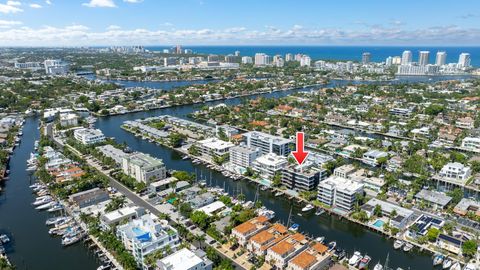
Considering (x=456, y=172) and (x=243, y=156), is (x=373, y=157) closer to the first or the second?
(x=456, y=172)

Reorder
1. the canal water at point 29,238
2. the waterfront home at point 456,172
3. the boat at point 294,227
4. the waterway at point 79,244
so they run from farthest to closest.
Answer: the waterfront home at point 456,172, the boat at point 294,227, the waterway at point 79,244, the canal water at point 29,238

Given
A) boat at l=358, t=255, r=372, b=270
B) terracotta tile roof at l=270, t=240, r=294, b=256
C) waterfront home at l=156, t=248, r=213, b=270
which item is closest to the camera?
waterfront home at l=156, t=248, r=213, b=270

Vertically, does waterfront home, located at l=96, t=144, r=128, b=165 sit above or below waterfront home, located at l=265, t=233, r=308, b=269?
above

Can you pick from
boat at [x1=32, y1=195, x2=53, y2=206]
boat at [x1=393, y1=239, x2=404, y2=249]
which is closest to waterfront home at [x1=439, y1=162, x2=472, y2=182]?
boat at [x1=393, y1=239, x2=404, y2=249]

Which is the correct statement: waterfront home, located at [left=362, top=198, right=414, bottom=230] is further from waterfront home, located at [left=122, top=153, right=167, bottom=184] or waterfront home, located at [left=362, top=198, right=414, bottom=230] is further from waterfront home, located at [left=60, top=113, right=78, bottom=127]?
waterfront home, located at [left=60, top=113, right=78, bottom=127]

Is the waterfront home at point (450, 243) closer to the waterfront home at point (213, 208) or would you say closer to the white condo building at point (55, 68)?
the waterfront home at point (213, 208)

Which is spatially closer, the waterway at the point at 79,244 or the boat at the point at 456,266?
the boat at the point at 456,266

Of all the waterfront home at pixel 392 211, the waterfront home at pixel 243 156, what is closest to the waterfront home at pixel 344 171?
the waterfront home at pixel 392 211

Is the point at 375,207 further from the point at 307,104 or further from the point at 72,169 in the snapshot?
the point at 307,104
